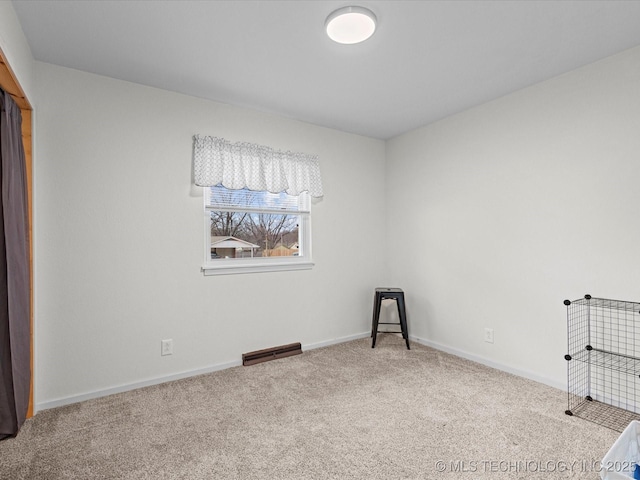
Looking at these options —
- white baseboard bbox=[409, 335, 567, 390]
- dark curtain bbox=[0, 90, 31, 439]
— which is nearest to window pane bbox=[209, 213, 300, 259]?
dark curtain bbox=[0, 90, 31, 439]

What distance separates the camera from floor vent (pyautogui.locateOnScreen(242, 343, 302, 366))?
3.19 metres

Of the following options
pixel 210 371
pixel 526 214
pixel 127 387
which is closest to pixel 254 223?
pixel 210 371

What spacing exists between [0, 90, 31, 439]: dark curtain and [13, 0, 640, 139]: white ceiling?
25.9 inches

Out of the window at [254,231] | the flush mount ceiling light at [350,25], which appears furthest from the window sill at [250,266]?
the flush mount ceiling light at [350,25]

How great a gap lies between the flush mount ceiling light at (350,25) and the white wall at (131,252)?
1.47 m

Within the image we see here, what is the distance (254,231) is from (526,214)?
8.02 feet

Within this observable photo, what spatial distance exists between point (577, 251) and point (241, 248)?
2.79 m

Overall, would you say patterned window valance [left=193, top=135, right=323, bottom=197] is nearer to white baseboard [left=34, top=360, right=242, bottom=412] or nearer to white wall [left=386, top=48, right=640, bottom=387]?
white wall [left=386, top=48, right=640, bottom=387]

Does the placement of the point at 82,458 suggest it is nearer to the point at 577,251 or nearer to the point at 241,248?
the point at 241,248

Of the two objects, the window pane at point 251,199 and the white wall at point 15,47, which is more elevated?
the white wall at point 15,47

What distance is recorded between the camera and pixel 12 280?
1.99 meters

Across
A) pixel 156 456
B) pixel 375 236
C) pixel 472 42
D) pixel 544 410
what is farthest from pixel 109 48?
pixel 544 410

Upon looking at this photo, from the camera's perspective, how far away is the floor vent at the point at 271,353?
3.19 metres

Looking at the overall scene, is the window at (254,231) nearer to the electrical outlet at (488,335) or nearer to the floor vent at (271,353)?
the floor vent at (271,353)
